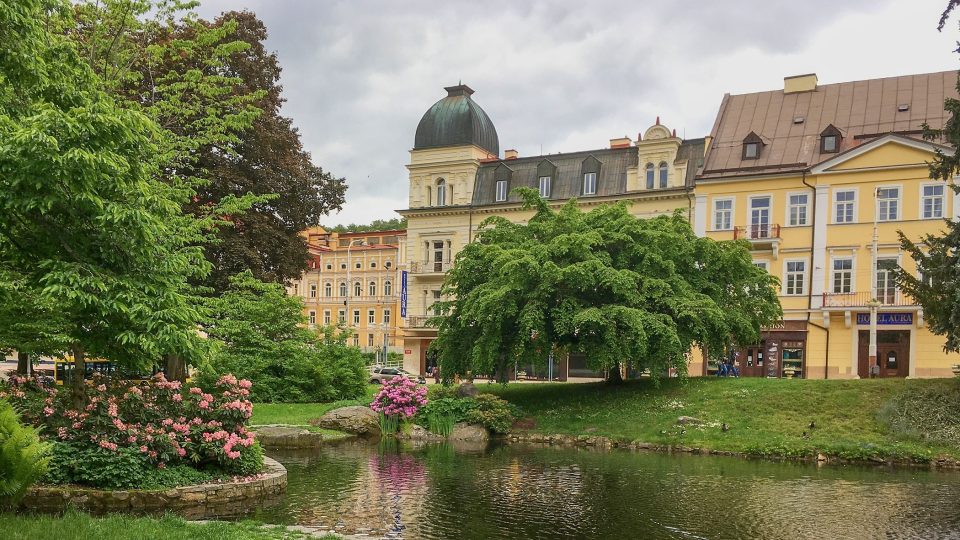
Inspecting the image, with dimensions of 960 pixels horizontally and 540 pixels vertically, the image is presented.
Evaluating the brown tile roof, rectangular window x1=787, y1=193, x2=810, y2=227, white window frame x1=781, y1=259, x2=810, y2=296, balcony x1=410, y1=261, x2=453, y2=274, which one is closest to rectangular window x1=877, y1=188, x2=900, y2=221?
the brown tile roof

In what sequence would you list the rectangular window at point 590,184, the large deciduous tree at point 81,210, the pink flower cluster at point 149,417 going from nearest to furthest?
the large deciduous tree at point 81,210, the pink flower cluster at point 149,417, the rectangular window at point 590,184

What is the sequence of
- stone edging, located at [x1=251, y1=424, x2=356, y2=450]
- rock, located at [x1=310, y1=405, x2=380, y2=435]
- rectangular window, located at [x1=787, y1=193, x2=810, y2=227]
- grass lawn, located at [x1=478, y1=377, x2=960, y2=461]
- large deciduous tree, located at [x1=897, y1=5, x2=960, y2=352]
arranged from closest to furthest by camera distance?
1. large deciduous tree, located at [x1=897, y1=5, x2=960, y2=352]
2. stone edging, located at [x1=251, y1=424, x2=356, y2=450]
3. grass lawn, located at [x1=478, y1=377, x2=960, y2=461]
4. rock, located at [x1=310, y1=405, x2=380, y2=435]
5. rectangular window, located at [x1=787, y1=193, x2=810, y2=227]

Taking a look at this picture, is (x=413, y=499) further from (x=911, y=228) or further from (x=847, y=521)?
(x=911, y=228)

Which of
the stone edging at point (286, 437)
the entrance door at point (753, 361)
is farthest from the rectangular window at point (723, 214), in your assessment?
the stone edging at point (286, 437)

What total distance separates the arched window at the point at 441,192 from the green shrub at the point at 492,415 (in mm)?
28184

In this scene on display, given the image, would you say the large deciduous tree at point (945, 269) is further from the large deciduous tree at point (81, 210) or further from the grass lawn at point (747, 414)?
the large deciduous tree at point (81, 210)

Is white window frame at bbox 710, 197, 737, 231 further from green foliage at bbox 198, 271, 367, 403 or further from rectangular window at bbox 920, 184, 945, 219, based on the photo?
green foliage at bbox 198, 271, 367, 403

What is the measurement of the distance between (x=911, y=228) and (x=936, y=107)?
7616 millimetres

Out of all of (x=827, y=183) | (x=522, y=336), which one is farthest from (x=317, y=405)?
(x=827, y=183)

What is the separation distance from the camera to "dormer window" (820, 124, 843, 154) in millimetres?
43781

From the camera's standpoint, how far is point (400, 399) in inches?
1113

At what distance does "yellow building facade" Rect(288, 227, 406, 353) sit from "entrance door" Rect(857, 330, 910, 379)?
48.6m

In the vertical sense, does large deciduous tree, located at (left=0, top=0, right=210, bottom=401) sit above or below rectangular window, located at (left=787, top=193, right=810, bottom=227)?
below

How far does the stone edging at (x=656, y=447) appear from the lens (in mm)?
22766
